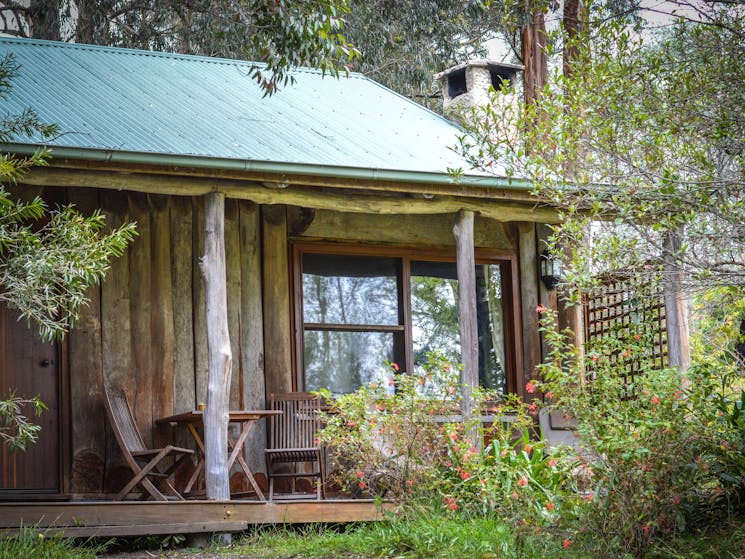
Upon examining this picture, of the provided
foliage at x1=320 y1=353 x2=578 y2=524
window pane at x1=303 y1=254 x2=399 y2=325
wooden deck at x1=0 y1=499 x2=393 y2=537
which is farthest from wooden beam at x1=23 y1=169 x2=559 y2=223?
wooden deck at x1=0 y1=499 x2=393 y2=537

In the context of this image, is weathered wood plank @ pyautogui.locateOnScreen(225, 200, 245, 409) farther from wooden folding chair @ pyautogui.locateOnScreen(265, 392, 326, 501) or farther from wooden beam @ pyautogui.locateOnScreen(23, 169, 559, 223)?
wooden beam @ pyautogui.locateOnScreen(23, 169, 559, 223)

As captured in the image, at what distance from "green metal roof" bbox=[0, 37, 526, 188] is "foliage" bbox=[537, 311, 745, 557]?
262 centimetres

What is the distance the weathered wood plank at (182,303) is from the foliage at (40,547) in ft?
6.80

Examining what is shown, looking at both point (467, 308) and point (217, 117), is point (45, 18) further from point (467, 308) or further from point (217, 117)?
point (467, 308)

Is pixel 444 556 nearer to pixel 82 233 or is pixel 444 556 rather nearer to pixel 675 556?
pixel 675 556

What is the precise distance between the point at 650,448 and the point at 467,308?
311 cm

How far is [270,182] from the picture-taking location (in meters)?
7.56

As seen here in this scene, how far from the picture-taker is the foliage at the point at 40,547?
5590 millimetres

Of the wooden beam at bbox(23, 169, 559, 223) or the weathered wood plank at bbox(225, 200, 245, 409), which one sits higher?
the wooden beam at bbox(23, 169, 559, 223)

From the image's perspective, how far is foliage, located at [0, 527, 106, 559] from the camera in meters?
5.59

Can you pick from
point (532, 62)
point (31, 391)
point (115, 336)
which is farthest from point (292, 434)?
point (532, 62)

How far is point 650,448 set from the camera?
16.6 ft

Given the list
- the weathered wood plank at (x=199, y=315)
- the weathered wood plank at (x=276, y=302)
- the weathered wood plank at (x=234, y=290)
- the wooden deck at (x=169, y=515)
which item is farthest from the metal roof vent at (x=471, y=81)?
the wooden deck at (x=169, y=515)

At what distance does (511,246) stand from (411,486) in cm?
385
